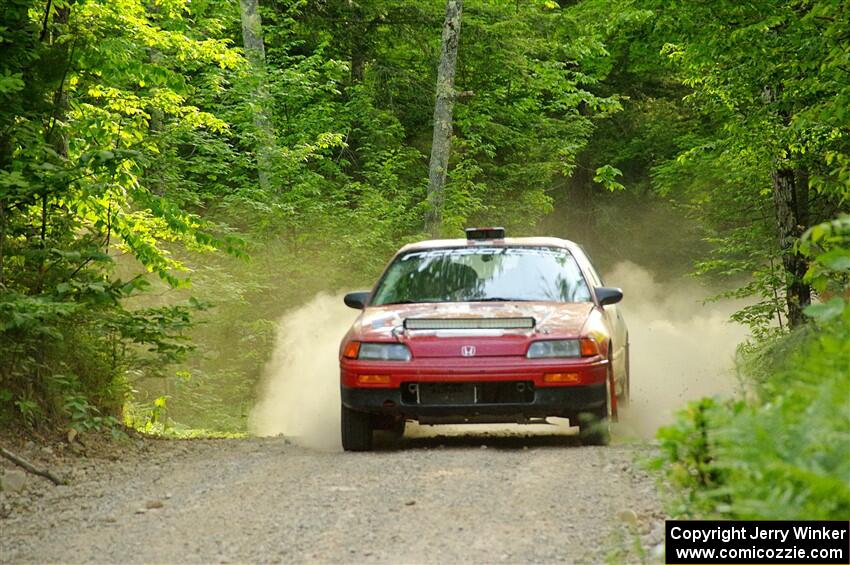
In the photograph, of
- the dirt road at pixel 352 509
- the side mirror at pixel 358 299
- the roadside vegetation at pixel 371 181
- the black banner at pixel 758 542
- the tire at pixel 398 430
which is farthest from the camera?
the tire at pixel 398 430

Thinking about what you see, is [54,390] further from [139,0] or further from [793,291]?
[793,291]

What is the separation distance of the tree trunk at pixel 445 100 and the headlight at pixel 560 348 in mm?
15716

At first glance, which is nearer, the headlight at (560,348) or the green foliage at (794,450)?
the green foliage at (794,450)

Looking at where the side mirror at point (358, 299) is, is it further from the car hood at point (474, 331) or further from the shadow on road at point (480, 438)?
the shadow on road at point (480, 438)

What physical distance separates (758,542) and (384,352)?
5.10 metres

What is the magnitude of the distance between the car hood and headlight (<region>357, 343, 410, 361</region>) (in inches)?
2.0

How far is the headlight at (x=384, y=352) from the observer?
341 inches

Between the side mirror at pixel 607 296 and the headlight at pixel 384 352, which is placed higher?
the side mirror at pixel 607 296

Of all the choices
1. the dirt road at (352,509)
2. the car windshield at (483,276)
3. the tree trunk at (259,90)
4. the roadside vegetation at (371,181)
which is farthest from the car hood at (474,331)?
the tree trunk at (259,90)

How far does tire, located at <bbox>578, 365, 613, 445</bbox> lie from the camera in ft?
28.5

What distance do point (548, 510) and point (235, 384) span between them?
15.6 meters

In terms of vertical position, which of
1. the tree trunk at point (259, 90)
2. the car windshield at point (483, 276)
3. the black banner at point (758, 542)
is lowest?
the black banner at point (758, 542)

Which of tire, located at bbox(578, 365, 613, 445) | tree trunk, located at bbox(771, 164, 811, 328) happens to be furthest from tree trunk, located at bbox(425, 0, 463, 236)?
tire, located at bbox(578, 365, 613, 445)

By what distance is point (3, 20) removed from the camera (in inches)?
364
